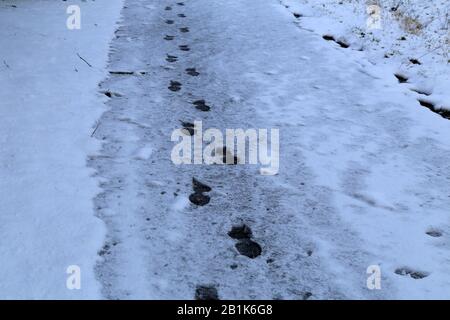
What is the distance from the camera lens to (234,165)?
3.44 meters

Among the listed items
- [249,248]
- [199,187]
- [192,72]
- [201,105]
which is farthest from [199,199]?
[192,72]

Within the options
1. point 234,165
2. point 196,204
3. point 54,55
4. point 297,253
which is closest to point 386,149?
point 234,165

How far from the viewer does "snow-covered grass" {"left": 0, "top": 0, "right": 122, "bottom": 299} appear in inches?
91.0

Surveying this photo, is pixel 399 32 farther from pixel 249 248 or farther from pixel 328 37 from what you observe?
pixel 249 248

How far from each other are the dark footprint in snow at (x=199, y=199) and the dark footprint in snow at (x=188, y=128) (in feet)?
3.07

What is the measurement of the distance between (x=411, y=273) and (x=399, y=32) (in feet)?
16.5

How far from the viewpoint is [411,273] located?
2.41 metres

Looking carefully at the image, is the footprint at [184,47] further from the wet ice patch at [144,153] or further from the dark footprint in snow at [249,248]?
the dark footprint in snow at [249,248]

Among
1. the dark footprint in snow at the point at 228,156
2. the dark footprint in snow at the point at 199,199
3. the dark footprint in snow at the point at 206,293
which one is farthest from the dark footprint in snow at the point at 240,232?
the dark footprint in snow at the point at 228,156

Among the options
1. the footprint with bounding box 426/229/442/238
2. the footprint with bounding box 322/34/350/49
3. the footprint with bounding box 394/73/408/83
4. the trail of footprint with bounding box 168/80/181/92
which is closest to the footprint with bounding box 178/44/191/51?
the trail of footprint with bounding box 168/80/181/92

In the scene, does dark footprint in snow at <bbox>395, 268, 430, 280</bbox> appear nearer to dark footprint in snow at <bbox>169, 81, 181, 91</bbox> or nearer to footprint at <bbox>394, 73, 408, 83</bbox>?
dark footprint in snow at <bbox>169, 81, 181, 91</bbox>

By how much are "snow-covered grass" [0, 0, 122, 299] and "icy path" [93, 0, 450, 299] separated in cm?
17

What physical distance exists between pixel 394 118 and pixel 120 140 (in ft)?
9.22
